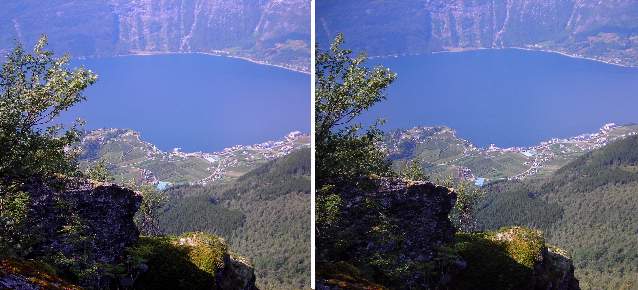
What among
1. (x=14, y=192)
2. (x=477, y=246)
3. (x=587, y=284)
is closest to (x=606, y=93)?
(x=587, y=284)

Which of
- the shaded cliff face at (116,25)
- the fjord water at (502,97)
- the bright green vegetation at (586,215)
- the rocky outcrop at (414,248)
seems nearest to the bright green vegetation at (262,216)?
the shaded cliff face at (116,25)

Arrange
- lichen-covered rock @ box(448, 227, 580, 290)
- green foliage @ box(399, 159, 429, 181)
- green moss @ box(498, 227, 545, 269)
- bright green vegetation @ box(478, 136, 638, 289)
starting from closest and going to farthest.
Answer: lichen-covered rock @ box(448, 227, 580, 290) → green moss @ box(498, 227, 545, 269) → bright green vegetation @ box(478, 136, 638, 289) → green foliage @ box(399, 159, 429, 181)

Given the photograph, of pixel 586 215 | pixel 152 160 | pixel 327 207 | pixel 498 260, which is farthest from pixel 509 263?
pixel 152 160

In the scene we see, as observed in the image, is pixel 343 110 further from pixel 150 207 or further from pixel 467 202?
pixel 150 207

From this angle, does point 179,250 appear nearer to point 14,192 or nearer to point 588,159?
point 14,192

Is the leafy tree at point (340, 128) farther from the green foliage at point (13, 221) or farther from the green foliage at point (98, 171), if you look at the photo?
the green foliage at point (98, 171)

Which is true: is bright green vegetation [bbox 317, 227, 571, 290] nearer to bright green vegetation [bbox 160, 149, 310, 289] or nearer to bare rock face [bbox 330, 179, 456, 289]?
bare rock face [bbox 330, 179, 456, 289]

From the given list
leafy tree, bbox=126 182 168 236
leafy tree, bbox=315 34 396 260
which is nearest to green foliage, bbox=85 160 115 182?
leafy tree, bbox=126 182 168 236
